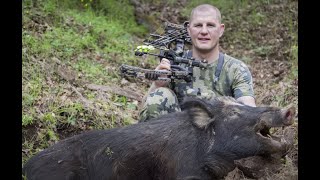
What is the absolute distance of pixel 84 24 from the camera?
971 cm

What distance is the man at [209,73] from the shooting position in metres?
5.43

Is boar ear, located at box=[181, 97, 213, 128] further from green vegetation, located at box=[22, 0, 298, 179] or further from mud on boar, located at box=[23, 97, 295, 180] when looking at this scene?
green vegetation, located at box=[22, 0, 298, 179]

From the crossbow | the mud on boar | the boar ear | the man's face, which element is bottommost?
the mud on boar

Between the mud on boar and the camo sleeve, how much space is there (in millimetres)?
1017

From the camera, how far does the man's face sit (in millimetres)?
5523

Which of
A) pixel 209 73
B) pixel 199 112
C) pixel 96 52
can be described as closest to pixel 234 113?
pixel 199 112

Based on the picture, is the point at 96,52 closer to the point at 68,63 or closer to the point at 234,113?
the point at 68,63

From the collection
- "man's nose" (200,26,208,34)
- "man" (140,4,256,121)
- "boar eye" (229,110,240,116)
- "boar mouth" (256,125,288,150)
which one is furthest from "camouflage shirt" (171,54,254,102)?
"boar mouth" (256,125,288,150)

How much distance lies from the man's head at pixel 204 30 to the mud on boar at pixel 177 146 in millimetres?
1264

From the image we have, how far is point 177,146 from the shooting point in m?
4.29

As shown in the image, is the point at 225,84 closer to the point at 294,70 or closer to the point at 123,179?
the point at 123,179

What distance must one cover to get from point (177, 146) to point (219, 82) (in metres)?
1.51

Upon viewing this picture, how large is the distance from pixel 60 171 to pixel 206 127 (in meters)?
1.40
